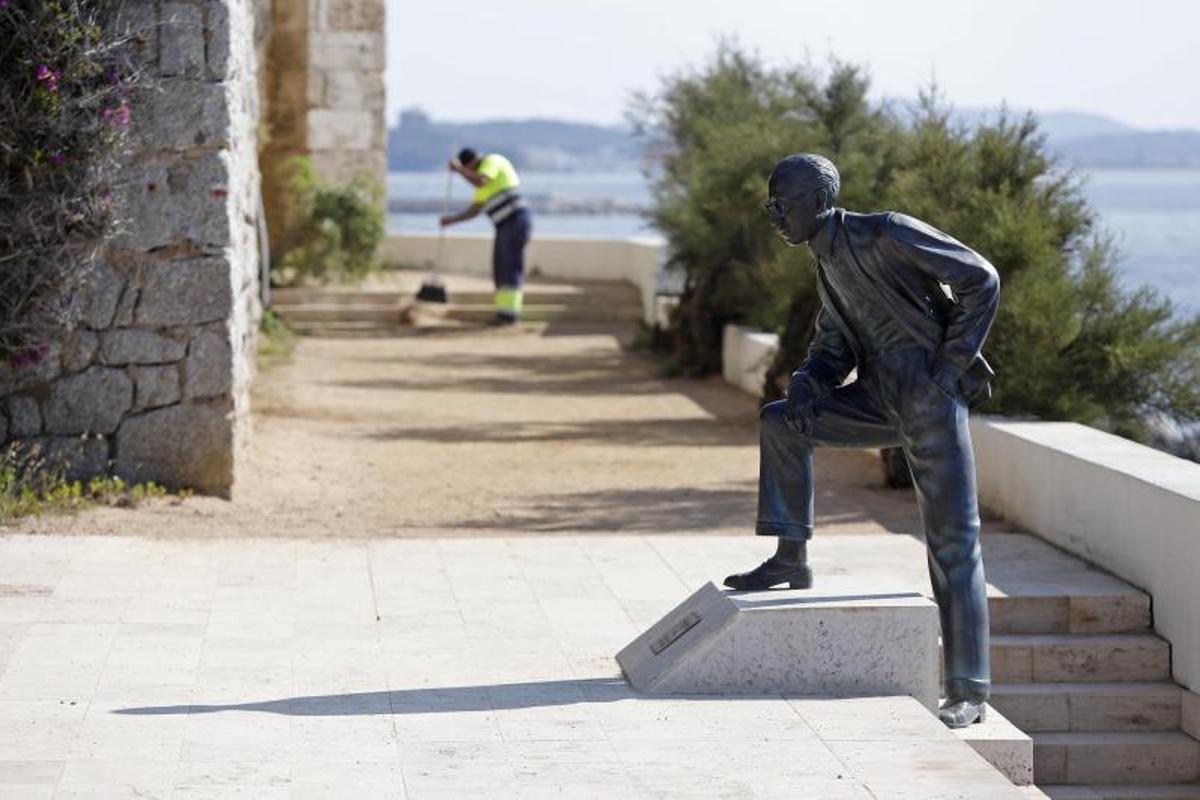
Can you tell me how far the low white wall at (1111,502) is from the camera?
311 inches

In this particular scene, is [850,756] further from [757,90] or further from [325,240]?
[325,240]

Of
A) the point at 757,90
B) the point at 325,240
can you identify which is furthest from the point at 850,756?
the point at 325,240

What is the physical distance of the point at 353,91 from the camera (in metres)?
23.8

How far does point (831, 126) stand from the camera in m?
16.4

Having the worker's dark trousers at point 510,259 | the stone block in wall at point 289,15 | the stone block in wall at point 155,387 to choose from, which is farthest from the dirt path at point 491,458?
the stone block in wall at point 289,15

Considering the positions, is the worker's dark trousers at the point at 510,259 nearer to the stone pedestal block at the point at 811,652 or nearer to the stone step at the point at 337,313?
the stone step at the point at 337,313

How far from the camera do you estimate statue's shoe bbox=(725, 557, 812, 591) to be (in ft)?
22.3

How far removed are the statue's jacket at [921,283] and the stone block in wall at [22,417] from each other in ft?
16.8

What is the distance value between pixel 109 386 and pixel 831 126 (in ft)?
25.2

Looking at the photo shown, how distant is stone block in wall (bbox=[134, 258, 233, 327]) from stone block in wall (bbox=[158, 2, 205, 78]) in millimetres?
947

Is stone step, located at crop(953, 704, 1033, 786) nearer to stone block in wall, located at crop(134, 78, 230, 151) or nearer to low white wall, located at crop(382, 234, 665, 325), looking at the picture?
stone block in wall, located at crop(134, 78, 230, 151)

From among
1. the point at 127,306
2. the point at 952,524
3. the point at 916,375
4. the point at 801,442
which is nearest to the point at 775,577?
the point at 801,442

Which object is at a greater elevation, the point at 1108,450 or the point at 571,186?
the point at 1108,450

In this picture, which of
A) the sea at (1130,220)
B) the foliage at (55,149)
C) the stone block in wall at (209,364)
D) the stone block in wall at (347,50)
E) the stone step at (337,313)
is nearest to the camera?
the foliage at (55,149)
